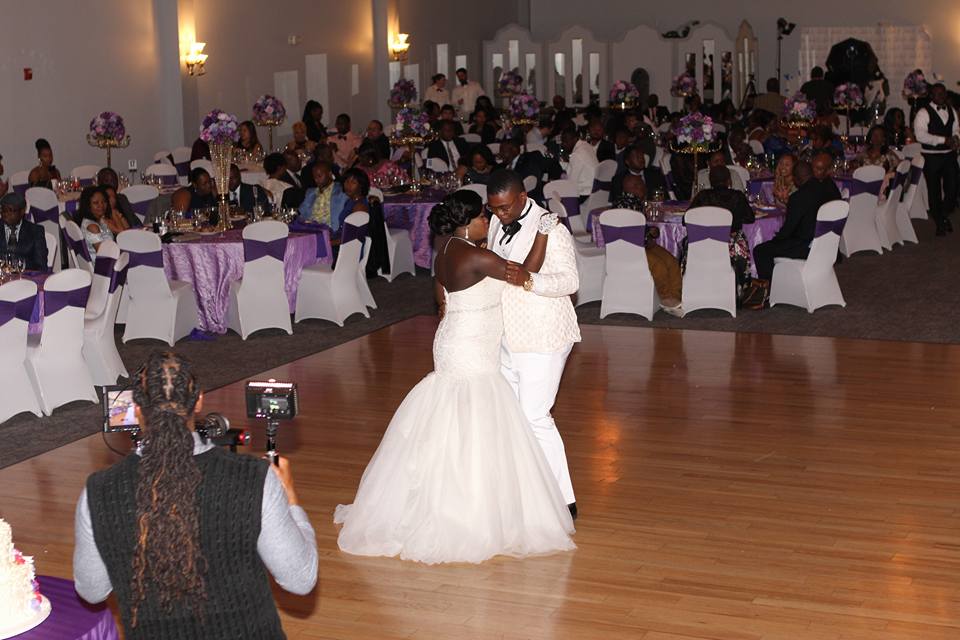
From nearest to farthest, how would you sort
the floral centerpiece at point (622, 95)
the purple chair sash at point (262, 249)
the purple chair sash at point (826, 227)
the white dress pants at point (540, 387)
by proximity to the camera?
the white dress pants at point (540, 387) < the purple chair sash at point (262, 249) < the purple chair sash at point (826, 227) < the floral centerpiece at point (622, 95)

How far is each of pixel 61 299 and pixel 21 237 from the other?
165 centimetres

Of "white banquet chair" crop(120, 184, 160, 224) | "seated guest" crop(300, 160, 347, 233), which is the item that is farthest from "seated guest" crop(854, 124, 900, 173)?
"white banquet chair" crop(120, 184, 160, 224)

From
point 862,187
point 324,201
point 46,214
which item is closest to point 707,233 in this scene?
point 324,201

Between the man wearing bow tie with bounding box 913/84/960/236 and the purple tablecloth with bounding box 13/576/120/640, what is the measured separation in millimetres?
12401

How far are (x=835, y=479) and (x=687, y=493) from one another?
2.35 ft

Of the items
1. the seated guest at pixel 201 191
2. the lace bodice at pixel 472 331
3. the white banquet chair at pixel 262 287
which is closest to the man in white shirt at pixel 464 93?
the seated guest at pixel 201 191

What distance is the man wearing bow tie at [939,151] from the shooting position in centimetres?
1428

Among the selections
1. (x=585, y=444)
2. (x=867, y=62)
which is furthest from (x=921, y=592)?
(x=867, y=62)

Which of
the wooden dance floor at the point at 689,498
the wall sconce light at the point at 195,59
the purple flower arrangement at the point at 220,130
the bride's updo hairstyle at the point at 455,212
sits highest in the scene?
the wall sconce light at the point at 195,59

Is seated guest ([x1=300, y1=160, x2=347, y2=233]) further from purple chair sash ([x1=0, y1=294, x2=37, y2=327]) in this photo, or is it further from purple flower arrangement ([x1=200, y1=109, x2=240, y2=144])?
purple chair sash ([x1=0, y1=294, x2=37, y2=327])

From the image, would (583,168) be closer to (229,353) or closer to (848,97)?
(848,97)

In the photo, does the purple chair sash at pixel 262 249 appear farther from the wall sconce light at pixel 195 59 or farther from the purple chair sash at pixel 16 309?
the wall sconce light at pixel 195 59

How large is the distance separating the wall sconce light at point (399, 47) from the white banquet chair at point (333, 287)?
12.5 meters

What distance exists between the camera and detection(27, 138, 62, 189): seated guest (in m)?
12.6
